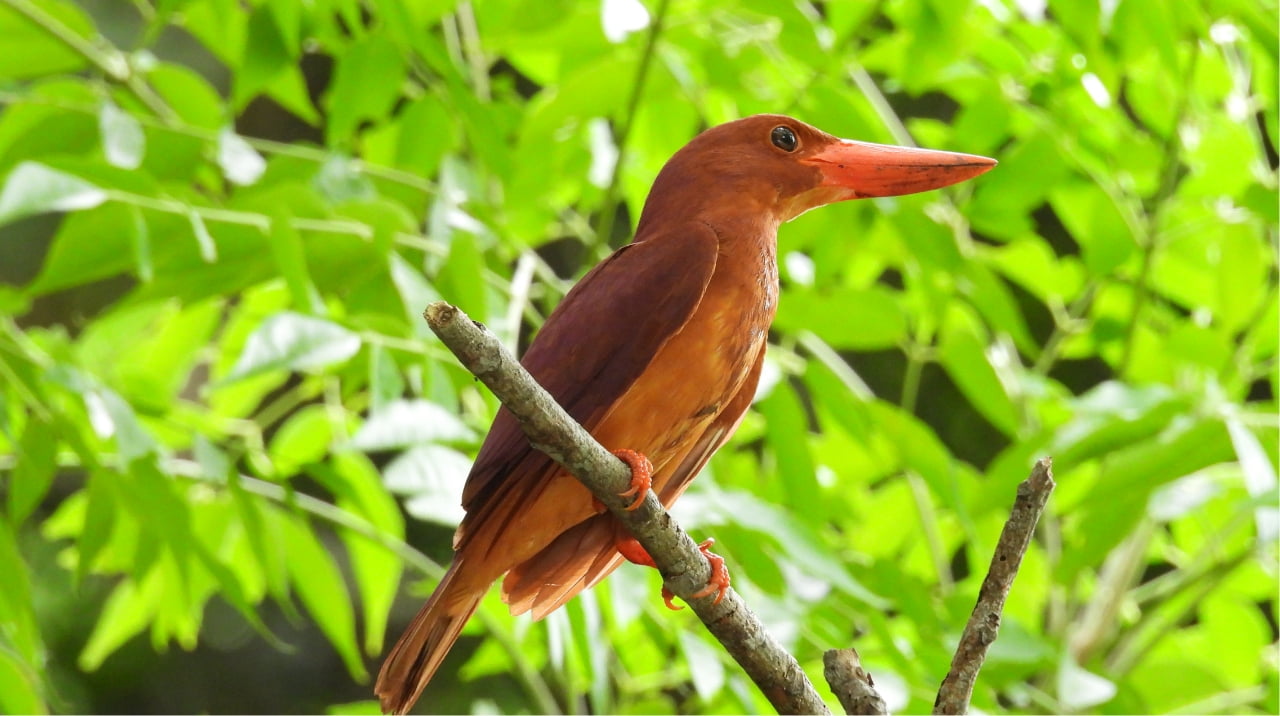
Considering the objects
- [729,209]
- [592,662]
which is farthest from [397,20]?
[592,662]

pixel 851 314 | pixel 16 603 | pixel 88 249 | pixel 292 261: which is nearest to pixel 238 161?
pixel 88 249

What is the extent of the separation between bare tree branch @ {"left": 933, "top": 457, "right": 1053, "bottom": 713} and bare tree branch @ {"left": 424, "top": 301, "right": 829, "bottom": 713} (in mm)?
209

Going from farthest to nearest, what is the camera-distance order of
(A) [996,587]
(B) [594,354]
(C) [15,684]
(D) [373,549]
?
(D) [373,549], (C) [15,684], (B) [594,354], (A) [996,587]

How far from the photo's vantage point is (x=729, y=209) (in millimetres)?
1900

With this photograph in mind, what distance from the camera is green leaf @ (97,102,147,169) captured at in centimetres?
208

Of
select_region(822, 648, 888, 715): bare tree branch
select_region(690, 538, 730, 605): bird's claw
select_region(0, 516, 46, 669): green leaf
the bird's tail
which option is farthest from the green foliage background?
select_region(822, 648, 888, 715): bare tree branch

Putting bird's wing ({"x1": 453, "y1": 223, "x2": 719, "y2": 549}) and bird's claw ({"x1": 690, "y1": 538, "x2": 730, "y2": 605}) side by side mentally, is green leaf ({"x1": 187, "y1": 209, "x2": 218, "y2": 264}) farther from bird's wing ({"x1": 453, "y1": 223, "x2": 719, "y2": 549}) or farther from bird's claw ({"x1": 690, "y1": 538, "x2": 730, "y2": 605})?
bird's claw ({"x1": 690, "y1": 538, "x2": 730, "y2": 605})

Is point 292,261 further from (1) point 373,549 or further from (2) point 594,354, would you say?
(1) point 373,549

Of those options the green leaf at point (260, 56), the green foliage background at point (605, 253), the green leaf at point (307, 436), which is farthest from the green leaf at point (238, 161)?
the green leaf at point (307, 436)

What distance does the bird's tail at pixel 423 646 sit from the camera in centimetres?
158

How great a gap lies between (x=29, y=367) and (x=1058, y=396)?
184cm

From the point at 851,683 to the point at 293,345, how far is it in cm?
89

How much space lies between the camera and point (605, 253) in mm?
2547

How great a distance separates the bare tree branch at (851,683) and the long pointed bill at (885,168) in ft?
2.23
